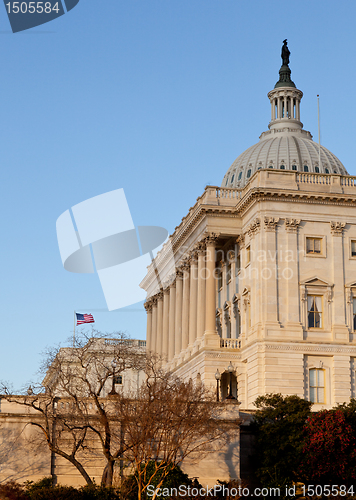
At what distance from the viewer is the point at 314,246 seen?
212 feet

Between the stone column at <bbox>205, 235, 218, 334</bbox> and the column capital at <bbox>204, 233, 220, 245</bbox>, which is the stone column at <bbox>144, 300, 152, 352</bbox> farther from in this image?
the column capital at <bbox>204, 233, 220, 245</bbox>

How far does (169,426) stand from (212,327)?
29046 millimetres

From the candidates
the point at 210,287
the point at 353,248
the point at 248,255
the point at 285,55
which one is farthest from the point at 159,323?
the point at 285,55

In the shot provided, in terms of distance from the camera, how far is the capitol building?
6125 centimetres

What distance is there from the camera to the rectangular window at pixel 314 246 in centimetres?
6425

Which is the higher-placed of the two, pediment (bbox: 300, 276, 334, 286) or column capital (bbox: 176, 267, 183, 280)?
column capital (bbox: 176, 267, 183, 280)

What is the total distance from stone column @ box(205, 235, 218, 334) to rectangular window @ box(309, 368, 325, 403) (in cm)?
1017

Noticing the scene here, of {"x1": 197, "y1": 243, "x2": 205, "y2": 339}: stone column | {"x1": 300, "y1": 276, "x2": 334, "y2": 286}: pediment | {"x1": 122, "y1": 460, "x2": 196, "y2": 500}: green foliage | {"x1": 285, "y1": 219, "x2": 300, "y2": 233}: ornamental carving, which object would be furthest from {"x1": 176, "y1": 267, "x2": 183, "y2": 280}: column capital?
{"x1": 122, "y1": 460, "x2": 196, "y2": 500}: green foliage

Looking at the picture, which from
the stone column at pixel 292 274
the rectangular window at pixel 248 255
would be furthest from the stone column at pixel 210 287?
the stone column at pixel 292 274

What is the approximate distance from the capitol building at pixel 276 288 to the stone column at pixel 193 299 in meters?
0.11

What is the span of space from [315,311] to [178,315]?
66.5ft

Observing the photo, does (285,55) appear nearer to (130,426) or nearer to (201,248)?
(201,248)

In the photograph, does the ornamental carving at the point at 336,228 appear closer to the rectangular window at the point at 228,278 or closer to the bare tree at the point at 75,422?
the rectangular window at the point at 228,278

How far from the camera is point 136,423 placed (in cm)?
3866
